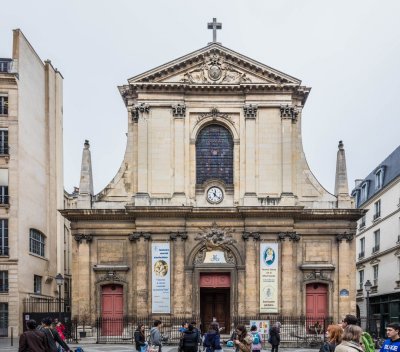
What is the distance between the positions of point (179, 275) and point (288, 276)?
5.85 m

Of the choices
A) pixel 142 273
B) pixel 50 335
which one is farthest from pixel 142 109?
pixel 50 335

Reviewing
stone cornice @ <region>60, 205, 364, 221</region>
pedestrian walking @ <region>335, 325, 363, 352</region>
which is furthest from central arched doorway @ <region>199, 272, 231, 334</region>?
pedestrian walking @ <region>335, 325, 363, 352</region>

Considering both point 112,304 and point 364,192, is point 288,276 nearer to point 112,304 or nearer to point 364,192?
point 112,304

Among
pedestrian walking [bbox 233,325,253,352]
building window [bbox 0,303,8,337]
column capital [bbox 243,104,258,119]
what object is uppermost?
column capital [bbox 243,104,258,119]

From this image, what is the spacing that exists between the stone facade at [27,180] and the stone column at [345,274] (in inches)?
719

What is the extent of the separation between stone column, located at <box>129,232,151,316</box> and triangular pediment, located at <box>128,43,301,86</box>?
8.59 meters

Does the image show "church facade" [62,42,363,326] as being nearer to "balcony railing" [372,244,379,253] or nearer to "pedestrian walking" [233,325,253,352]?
"balcony railing" [372,244,379,253]

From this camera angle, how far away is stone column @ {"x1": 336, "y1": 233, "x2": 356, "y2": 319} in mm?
38844

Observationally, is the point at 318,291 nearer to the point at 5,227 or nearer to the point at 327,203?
the point at 327,203

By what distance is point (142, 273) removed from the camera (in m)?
38.6

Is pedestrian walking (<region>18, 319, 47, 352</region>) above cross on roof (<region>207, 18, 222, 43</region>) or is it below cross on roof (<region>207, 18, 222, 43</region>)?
below

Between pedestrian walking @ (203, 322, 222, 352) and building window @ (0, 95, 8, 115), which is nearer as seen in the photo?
pedestrian walking @ (203, 322, 222, 352)

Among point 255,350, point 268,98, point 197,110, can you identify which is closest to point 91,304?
point 197,110

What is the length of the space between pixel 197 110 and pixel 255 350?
21.1 metres
